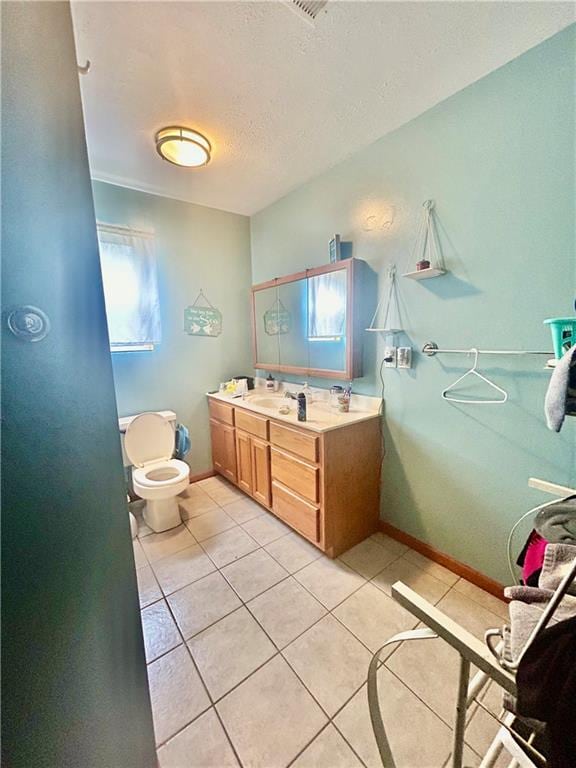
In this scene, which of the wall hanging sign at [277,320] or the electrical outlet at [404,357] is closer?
the electrical outlet at [404,357]

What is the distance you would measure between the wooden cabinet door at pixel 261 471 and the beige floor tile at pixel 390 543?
857mm

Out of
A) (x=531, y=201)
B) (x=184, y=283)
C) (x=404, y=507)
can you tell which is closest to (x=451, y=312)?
(x=531, y=201)

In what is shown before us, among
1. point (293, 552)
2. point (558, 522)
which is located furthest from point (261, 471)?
point (558, 522)

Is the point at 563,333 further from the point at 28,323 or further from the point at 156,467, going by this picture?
the point at 156,467

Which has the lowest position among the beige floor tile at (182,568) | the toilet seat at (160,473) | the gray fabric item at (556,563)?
the beige floor tile at (182,568)

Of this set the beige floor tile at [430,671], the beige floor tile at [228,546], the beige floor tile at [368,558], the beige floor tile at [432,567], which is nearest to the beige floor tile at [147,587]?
the beige floor tile at [228,546]

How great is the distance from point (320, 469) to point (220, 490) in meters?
1.41

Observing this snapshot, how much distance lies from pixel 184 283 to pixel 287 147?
1.42 meters

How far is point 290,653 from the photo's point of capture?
1384 millimetres

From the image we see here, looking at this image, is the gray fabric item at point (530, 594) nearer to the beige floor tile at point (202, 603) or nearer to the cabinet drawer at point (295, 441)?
the cabinet drawer at point (295, 441)

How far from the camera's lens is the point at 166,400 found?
111 inches

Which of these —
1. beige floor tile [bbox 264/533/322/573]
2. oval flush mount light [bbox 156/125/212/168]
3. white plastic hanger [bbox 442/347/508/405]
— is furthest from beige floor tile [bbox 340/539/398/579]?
oval flush mount light [bbox 156/125/212/168]

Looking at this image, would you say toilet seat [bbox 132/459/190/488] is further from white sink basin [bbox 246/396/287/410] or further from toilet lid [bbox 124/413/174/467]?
white sink basin [bbox 246/396/287/410]

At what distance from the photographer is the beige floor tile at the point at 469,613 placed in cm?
149
